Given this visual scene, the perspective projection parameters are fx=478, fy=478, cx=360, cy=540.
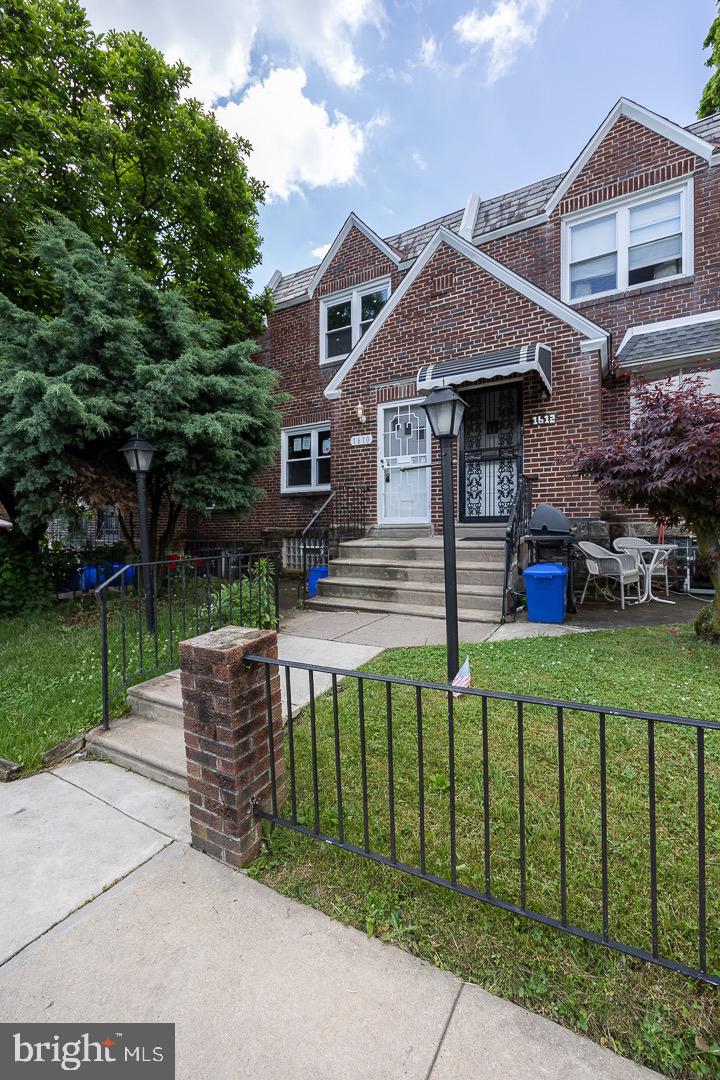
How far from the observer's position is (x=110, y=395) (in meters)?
6.61

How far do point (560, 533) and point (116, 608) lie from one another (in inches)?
264

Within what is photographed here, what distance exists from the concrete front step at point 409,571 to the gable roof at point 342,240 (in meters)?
7.75

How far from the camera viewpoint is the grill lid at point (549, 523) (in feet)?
22.2

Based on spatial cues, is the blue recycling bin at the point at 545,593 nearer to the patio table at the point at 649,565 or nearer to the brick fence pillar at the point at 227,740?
the patio table at the point at 649,565

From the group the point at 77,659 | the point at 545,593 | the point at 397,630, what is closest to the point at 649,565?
the point at 545,593

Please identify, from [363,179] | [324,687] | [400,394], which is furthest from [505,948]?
[363,179]

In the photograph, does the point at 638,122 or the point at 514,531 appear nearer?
the point at 514,531

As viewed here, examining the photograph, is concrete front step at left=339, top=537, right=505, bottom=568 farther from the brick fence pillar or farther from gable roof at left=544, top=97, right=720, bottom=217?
gable roof at left=544, top=97, right=720, bottom=217

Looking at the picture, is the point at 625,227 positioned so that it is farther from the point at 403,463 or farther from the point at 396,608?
the point at 396,608

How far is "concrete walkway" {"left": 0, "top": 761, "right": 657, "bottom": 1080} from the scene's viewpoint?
1411mm

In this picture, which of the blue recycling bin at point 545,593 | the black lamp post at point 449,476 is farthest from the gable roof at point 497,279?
the black lamp post at point 449,476

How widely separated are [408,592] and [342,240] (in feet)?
32.4

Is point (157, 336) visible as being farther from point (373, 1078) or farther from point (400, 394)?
point (373, 1078)

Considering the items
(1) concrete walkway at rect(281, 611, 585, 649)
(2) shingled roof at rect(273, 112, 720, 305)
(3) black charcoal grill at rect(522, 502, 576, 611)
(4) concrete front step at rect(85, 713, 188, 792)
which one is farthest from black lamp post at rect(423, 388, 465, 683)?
(2) shingled roof at rect(273, 112, 720, 305)
